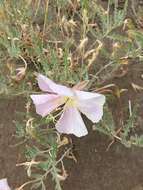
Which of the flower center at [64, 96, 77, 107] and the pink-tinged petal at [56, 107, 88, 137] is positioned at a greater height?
the flower center at [64, 96, 77, 107]

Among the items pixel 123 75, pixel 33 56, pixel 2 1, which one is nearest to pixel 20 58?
pixel 33 56

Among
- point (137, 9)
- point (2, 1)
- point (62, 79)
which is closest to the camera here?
point (62, 79)

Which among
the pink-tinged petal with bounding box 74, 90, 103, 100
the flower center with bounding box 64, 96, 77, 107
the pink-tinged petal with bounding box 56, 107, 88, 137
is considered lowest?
the pink-tinged petal with bounding box 56, 107, 88, 137

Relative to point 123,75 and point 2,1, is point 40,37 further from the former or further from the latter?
point 123,75
